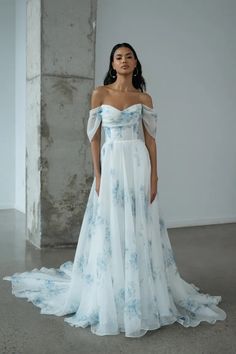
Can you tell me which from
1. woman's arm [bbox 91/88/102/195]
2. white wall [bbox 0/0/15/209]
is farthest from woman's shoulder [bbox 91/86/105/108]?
white wall [bbox 0/0/15/209]

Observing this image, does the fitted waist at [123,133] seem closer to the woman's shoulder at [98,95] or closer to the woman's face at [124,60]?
the woman's shoulder at [98,95]

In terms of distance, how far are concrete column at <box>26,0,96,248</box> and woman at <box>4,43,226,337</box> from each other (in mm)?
1502

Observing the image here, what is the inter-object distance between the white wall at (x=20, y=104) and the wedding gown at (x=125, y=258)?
3585 mm

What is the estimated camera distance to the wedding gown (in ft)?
8.09

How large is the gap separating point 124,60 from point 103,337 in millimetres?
1616

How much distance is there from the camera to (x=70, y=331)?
2.44 meters

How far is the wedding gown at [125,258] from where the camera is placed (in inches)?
97.1

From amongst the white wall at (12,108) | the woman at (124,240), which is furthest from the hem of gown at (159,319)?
the white wall at (12,108)

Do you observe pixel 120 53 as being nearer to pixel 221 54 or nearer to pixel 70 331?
pixel 70 331

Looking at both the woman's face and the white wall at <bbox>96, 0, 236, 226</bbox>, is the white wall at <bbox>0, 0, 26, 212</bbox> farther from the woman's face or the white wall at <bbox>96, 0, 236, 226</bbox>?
Answer: the woman's face

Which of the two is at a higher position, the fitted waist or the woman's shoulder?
the woman's shoulder

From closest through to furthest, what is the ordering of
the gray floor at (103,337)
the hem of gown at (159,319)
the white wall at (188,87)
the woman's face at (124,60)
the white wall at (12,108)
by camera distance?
the gray floor at (103,337) < the hem of gown at (159,319) < the woman's face at (124,60) < the white wall at (188,87) < the white wall at (12,108)

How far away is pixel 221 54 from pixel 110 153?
3496 mm

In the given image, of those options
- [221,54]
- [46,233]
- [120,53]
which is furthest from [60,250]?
[221,54]
